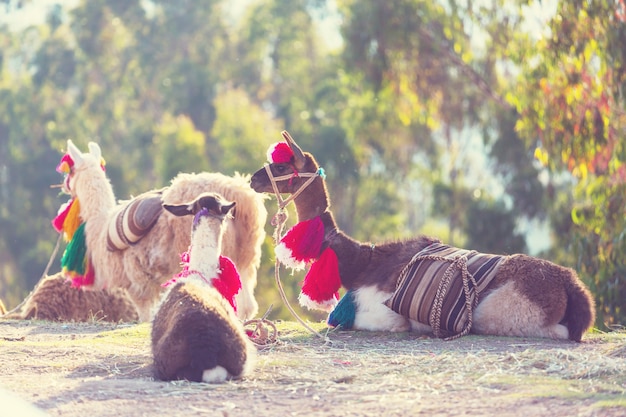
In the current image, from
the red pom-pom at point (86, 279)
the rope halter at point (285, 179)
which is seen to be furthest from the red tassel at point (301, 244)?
the red pom-pom at point (86, 279)

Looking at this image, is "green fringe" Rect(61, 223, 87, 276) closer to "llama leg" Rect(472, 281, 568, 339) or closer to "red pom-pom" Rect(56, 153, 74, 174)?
"red pom-pom" Rect(56, 153, 74, 174)

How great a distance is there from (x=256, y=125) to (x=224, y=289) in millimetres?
23664

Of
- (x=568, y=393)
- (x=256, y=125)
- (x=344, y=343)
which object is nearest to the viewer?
(x=568, y=393)

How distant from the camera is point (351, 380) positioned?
16.5 ft

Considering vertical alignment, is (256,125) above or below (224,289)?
above

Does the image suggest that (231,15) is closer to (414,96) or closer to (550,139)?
(414,96)

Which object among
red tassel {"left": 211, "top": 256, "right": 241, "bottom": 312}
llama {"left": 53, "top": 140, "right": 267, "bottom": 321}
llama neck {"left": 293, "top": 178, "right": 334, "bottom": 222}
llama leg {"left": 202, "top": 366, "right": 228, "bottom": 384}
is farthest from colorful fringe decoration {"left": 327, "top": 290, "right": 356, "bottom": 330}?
llama leg {"left": 202, "top": 366, "right": 228, "bottom": 384}

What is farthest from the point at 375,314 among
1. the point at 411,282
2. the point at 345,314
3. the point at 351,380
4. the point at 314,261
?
the point at 351,380

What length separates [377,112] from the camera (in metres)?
27.1

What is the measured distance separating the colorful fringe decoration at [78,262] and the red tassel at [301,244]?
3.14 metres

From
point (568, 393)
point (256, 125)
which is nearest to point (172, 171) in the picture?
point (256, 125)

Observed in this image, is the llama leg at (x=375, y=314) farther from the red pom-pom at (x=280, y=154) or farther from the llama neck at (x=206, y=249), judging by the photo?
the llama neck at (x=206, y=249)

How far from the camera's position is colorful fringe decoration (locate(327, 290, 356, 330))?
714 cm

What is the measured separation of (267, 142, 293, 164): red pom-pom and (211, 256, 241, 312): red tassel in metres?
1.43
